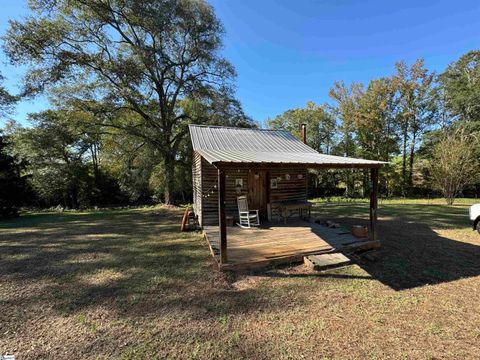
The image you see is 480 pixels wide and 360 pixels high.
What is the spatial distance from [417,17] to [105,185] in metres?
27.6

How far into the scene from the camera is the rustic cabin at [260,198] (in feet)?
17.8

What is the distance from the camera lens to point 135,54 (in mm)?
14719

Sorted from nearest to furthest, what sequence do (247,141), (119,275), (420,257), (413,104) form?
(119,275), (420,257), (247,141), (413,104)

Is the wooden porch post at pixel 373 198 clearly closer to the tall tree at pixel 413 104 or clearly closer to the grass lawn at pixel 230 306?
the grass lawn at pixel 230 306

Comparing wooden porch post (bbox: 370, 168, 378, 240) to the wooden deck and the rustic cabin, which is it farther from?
the wooden deck

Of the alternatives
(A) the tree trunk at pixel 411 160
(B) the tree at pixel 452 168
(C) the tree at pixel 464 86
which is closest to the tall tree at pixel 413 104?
(A) the tree trunk at pixel 411 160

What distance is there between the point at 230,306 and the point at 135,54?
53.9 ft

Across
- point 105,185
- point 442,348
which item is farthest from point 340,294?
point 105,185

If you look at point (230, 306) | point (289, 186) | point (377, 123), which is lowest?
point (230, 306)

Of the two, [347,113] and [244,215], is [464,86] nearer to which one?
[347,113]

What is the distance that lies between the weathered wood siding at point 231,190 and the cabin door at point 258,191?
0.61ft

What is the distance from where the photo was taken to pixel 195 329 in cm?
318

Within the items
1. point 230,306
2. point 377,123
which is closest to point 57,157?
point 230,306

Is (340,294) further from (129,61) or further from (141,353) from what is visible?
(129,61)
